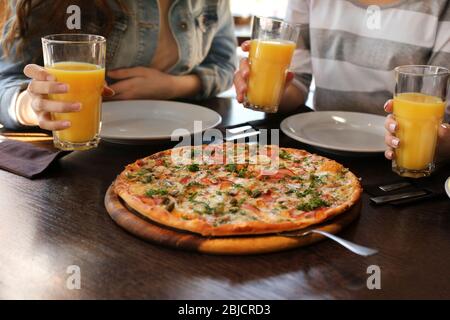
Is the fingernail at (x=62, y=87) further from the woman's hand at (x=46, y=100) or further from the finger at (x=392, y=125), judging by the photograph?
the finger at (x=392, y=125)

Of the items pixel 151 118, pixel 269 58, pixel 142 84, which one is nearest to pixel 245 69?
pixel 269 58

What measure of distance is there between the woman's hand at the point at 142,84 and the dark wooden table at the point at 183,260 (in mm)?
909

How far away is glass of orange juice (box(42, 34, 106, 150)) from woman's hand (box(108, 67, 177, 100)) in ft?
2.18

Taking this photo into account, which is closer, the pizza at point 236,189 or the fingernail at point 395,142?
the pizza at point 236,189

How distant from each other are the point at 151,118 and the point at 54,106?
563 millimetres

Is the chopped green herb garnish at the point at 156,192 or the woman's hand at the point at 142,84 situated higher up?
the woman's hand at the point at 142,84

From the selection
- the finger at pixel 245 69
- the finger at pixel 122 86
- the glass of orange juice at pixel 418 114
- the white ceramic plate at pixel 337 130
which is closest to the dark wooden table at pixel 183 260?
the glass of orange juice at pixel 418 114

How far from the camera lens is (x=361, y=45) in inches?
88.2

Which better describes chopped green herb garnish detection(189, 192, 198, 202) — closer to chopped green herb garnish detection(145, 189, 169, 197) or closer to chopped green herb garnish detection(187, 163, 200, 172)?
chopped green herb garnish detection(145, 189, 169, 197)

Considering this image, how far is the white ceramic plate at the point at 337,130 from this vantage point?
5.76 feet

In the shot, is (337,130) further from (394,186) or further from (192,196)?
(192,196)
